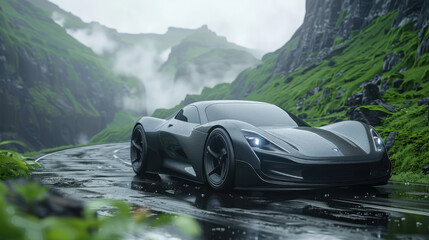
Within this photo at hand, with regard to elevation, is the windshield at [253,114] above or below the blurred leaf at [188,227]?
above

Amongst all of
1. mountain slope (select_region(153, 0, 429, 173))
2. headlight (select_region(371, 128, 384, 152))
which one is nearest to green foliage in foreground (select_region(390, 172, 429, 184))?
mountain slope (select_region(153, 0, 429, 173))

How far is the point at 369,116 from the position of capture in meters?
15.9

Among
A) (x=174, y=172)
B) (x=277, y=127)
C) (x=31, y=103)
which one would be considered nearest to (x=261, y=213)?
(x=277, y=127)

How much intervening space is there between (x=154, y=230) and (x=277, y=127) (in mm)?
3235

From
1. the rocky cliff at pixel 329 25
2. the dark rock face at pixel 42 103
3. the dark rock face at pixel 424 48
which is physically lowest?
the dark rock face at pixel 42 103

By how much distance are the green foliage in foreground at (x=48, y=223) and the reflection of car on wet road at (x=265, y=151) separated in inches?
136

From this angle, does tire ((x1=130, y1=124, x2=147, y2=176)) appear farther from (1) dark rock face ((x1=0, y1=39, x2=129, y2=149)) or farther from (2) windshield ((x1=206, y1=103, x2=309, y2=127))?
(1) dark rock face ((x1=0, y1=39, x2=129, y2=149))

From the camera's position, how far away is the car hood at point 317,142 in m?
4.80

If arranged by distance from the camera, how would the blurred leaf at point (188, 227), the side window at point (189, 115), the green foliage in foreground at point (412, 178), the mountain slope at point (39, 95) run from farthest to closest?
the mountain slope at point (39, 95) < the green foliage in foreground at point (412, 178) < the side window at point (189, 115) < the blurred leaf at point (188, 227)

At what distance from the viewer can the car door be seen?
5988 mm

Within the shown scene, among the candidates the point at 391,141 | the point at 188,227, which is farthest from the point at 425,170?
the point at 188,227

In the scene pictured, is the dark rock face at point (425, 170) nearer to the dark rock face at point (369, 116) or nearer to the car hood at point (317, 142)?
the car hood at point (317, 142)

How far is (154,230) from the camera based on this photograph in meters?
2.91

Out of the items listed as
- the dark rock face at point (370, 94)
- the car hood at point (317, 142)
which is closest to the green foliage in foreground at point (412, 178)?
the car hood at point (317, 142)
